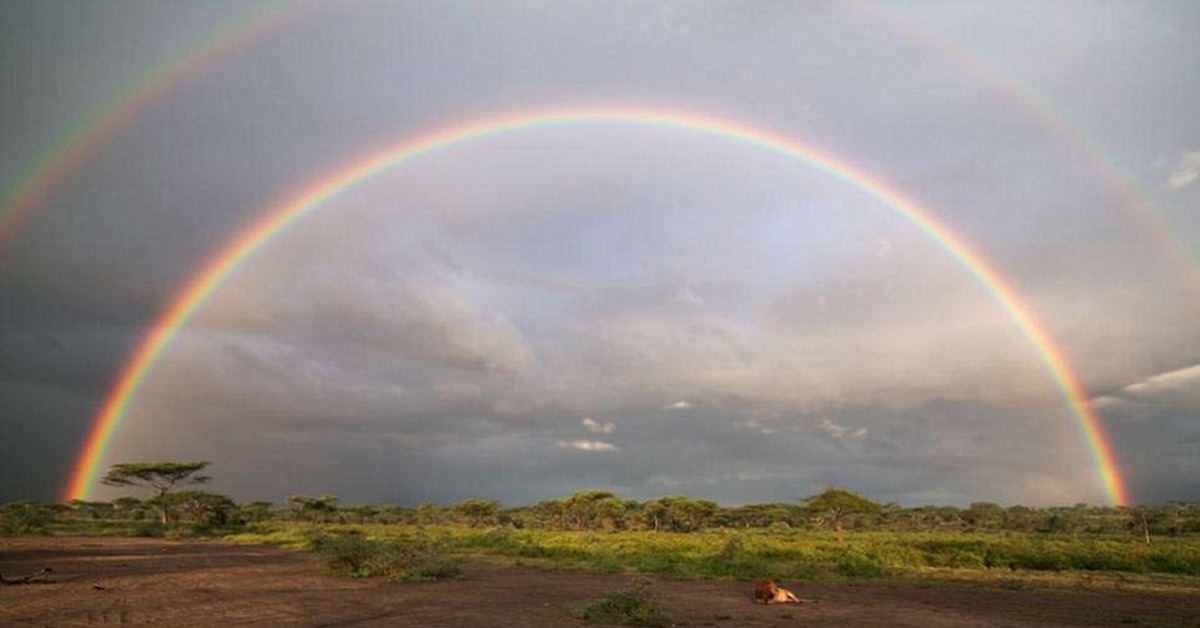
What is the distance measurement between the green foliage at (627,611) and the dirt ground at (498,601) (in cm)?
49

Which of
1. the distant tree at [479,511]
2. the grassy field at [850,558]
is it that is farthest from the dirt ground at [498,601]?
the distant tree at [479,511]

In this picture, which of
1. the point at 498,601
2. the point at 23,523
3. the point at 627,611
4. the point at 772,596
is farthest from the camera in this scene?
the point at 23,523

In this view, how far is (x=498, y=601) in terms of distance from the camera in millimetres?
22375

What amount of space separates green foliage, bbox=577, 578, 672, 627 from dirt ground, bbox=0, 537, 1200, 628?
49 centimetres

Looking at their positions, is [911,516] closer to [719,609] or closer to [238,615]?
[719,609]

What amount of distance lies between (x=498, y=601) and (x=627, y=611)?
5.70 metres

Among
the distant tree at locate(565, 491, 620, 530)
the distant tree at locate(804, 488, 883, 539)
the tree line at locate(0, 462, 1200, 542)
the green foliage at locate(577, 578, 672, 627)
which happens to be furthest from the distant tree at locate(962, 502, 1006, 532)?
the green foliage at locate(577, 578, 672, 627)

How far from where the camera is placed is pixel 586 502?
93.4m

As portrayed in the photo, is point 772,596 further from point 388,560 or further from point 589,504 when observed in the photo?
point 589,504

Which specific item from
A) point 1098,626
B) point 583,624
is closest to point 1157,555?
point 1098,626

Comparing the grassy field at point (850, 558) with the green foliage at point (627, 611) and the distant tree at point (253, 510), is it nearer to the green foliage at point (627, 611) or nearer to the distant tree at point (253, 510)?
the green foliage at point (627, 611)

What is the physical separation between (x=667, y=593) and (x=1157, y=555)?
2801 centimetres

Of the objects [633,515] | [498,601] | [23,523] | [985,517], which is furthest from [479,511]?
[498,601]

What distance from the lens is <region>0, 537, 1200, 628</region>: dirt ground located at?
18297 mm
